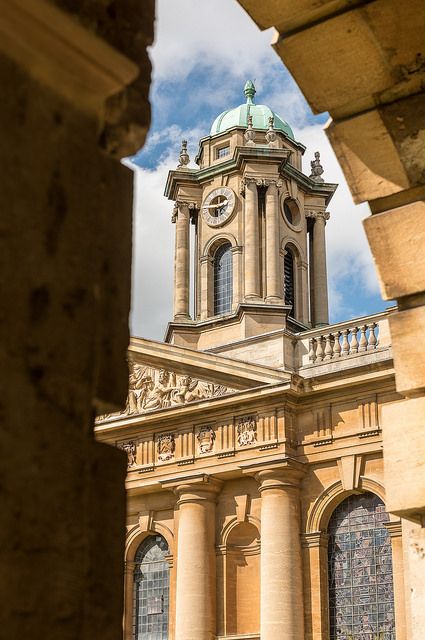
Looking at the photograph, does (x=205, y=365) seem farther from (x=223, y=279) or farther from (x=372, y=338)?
(x=223, y=279)

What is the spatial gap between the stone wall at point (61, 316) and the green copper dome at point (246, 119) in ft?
100

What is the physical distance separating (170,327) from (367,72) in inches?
956

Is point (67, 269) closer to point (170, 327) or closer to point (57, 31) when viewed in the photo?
point (57, 31)

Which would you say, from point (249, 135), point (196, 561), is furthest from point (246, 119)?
point (196, 561)

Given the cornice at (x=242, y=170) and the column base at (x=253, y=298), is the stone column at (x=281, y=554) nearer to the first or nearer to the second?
the column base at (x=253, y=298)

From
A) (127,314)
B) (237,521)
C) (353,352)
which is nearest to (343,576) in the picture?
(237,521)

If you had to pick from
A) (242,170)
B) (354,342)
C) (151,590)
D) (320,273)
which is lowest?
(151,590)

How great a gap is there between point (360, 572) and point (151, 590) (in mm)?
5179

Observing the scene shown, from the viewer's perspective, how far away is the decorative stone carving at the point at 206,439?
22.5 m

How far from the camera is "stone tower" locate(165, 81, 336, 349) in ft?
93.5

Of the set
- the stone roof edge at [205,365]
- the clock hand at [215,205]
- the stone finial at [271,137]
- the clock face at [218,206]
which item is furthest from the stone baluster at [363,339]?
the stone finial at [271,137]

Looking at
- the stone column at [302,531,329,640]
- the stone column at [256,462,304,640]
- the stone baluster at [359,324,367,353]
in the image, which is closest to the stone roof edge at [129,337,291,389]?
the stone baluster at [359,324,367,353]

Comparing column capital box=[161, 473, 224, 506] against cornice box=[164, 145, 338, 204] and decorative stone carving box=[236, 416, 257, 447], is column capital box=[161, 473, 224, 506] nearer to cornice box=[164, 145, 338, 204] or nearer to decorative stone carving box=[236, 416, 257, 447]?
decorative stone carving box=[236, 416, 257, 447]

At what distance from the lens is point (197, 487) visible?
22406 millimetres
